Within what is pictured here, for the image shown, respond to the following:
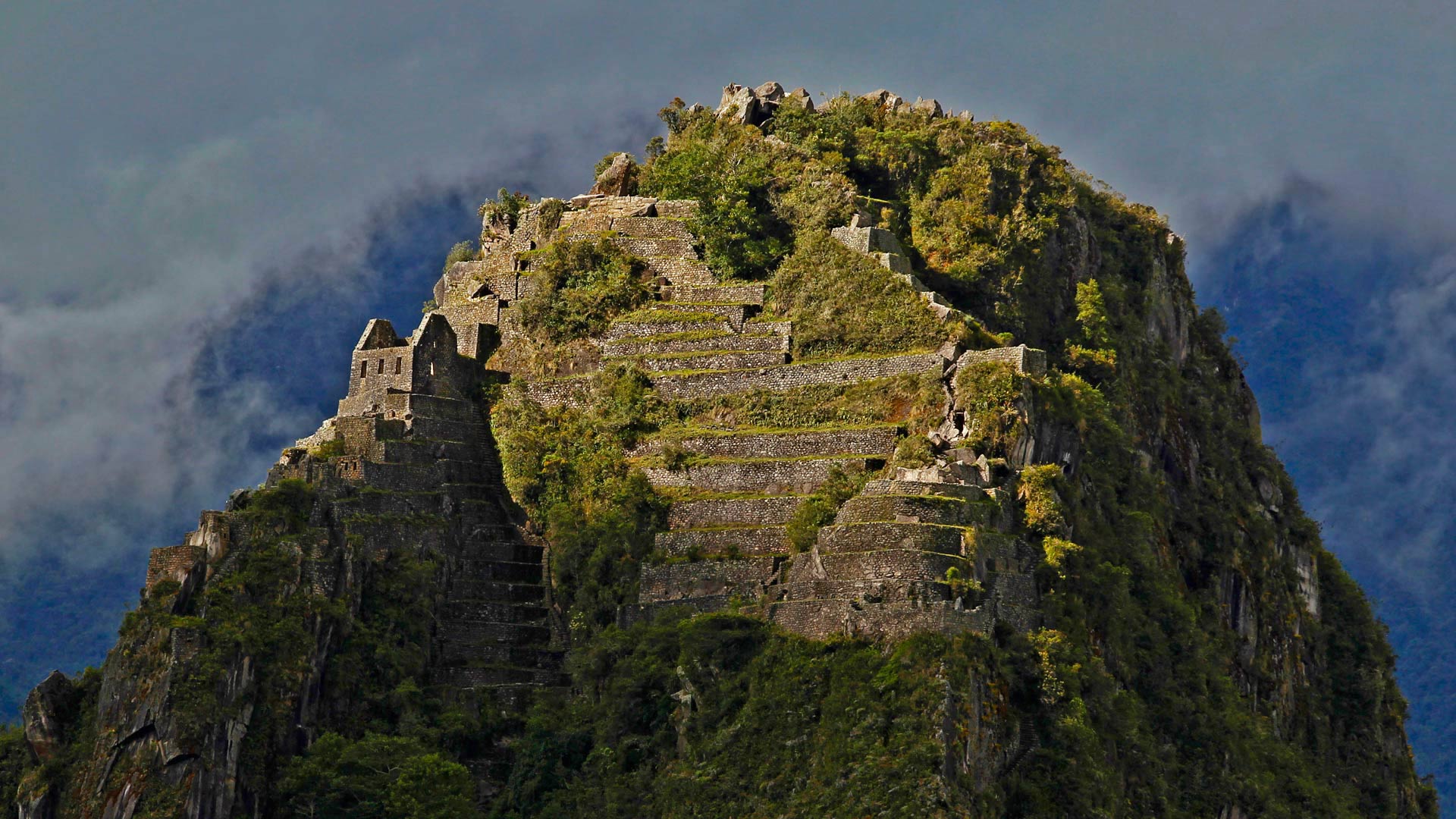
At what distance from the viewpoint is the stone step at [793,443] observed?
89.9m

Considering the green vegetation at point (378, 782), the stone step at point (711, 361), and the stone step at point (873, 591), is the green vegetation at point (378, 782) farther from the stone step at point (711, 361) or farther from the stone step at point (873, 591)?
the stone step at point (711, 361)

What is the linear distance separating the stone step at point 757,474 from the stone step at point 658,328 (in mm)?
7224

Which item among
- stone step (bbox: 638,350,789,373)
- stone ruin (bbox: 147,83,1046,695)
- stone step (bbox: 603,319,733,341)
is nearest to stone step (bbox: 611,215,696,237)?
stone ruin (bbox: 147,83,1046,695)

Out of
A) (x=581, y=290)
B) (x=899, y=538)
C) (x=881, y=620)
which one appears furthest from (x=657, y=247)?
(x=881, y=620)

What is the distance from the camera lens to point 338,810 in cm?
8469

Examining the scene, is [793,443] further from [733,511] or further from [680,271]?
[680,271]

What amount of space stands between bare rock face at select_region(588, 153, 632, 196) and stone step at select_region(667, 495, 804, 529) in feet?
66.3

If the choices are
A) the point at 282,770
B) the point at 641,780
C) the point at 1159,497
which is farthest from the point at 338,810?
the point at 1159,497

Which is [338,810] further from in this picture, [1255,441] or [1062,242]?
[1255,441]

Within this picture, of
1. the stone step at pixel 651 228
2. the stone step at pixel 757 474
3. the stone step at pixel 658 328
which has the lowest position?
the stone step at pixel 757 474

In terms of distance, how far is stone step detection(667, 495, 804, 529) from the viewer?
Result: 88438mm

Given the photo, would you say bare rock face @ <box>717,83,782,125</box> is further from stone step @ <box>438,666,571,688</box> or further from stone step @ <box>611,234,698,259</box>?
stone step @ <box>438,666,571,688</box>

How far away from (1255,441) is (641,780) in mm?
41028

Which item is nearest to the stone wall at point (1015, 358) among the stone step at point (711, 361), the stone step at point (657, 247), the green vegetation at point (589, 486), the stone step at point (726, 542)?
the stone step at point (711, 361)
